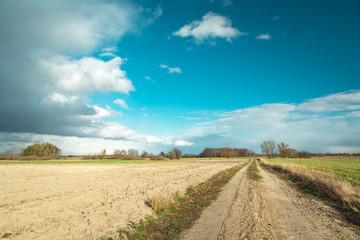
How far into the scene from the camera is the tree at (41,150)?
345ft

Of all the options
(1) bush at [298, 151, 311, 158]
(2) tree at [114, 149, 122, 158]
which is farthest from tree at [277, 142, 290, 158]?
(2) tree at [114, 149, 122, 158]

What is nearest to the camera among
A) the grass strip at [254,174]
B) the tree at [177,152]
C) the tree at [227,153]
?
the grass strip at [254,174]

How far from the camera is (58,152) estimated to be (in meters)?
128

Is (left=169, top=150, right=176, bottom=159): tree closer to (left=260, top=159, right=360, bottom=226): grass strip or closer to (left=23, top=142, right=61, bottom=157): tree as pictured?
(left=23, top=142, right=61, bottom=157): tree

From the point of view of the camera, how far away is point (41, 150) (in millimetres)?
111875

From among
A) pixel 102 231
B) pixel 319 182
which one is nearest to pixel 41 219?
pixel 102 231

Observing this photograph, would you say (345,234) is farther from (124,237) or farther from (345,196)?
(124,237)

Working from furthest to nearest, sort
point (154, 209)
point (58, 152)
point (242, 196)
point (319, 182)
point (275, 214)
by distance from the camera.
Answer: point (58, 152)
point (319, 182)
point (242, 196)
point (154, 209)
point (275, 214)

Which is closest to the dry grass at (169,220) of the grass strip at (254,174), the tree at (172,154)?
the grass strip at (254,174)

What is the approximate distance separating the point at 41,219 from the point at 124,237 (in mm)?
4589

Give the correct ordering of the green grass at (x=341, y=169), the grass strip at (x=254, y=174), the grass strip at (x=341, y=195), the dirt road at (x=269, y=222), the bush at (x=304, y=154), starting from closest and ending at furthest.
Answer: the dirt road at (x=269, y=222)
the grass strip at (x=341, y=195)
the green grass at (x=341, y=169)
the grass strip at (x=254, y=174)
the bush at (x=304, y=154)

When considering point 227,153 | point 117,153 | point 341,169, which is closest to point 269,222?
point 341,169

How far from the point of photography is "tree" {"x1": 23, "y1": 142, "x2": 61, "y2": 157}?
10506cm

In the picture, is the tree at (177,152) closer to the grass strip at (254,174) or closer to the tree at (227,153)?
the tree at (227,153)
